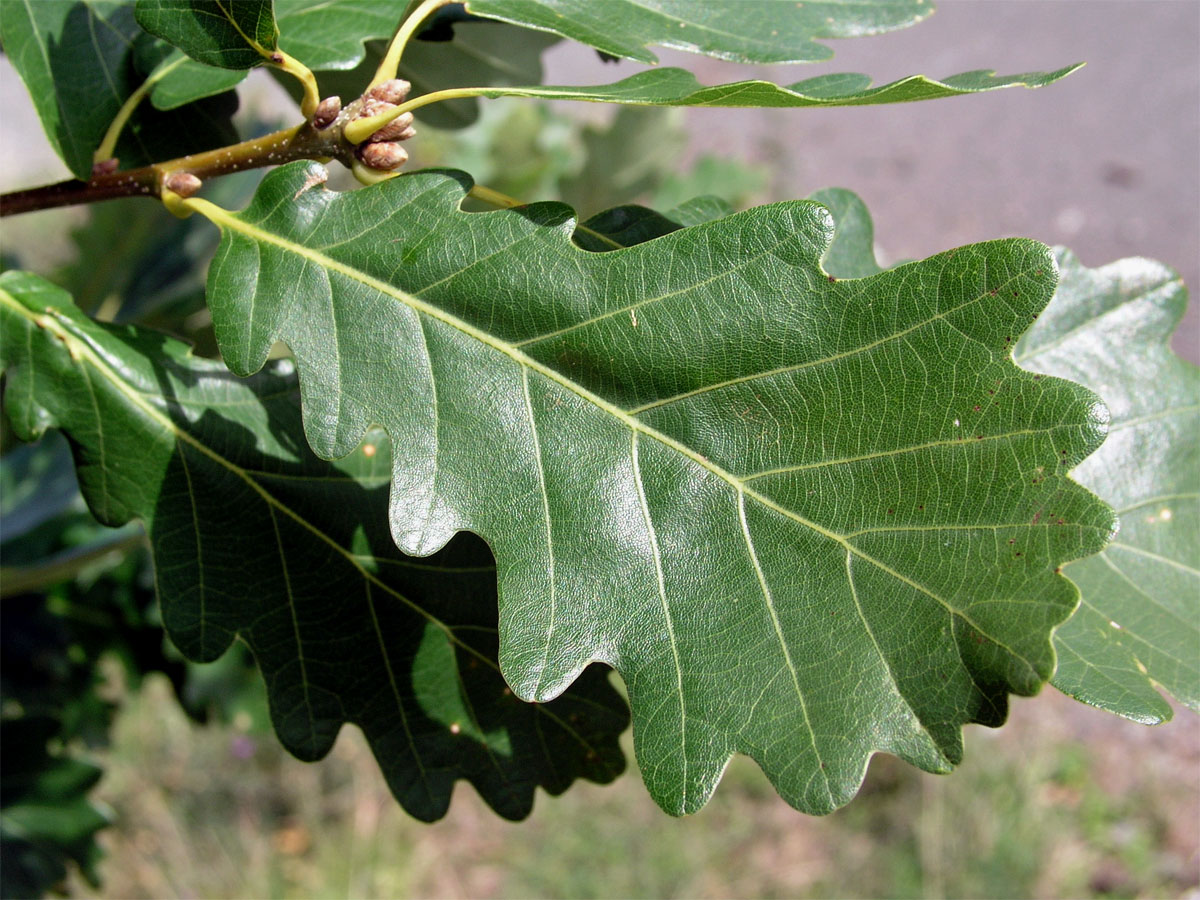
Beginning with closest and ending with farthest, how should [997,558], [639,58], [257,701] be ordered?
[997,558]
[639,58]
[257,701]

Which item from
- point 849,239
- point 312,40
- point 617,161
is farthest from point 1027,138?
point 312,40

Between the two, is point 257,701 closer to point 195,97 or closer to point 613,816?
point 195,97

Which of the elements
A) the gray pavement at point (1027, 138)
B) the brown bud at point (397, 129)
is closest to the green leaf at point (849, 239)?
the brown bud at point (397, 129)

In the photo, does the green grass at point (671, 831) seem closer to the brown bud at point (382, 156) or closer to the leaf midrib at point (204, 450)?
the leaf midrib at point (204, 450)

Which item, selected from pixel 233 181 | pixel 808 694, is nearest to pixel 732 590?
pixel 808 694

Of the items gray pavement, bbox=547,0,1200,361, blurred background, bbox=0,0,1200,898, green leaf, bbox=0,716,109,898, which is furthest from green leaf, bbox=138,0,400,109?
gray pavement, bbox=547,0,1200,361

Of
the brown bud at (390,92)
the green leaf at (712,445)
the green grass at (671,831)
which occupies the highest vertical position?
the brown bud at (390,92)
